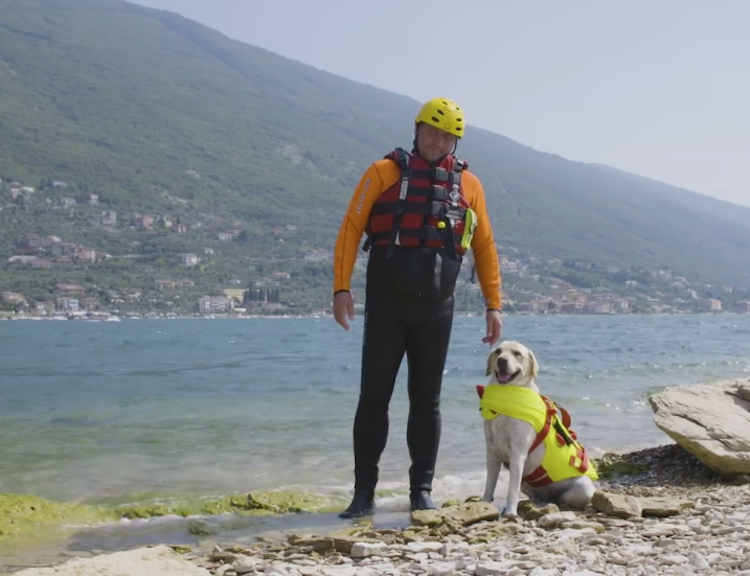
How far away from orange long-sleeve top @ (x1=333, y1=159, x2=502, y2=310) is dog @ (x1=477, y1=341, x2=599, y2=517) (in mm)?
560

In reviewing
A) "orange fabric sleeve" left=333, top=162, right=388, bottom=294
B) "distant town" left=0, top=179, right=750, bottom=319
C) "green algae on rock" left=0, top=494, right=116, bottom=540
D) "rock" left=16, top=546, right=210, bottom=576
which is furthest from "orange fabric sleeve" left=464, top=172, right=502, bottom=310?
"distant town" left=0, top=179, right=750, bottom=319

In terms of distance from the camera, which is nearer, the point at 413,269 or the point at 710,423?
Result: the point at 413,269

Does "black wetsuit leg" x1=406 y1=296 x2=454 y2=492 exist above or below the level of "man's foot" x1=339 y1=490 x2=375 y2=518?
above

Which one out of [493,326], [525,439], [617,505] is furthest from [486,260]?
[617,505]

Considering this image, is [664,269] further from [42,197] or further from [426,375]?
[426,375]

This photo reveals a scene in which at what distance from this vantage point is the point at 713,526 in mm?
4480

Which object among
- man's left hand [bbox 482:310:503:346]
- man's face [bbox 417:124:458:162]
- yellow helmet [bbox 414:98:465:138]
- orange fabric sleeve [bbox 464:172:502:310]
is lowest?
man's left hand [bbox 482:310:503:346]

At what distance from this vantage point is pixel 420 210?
5.16m

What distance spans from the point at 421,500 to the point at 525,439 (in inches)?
30.6

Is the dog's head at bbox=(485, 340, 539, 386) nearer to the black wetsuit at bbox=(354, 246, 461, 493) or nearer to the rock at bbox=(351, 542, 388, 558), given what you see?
the black wetsuit at bbox=(354, 246, 461, 493)

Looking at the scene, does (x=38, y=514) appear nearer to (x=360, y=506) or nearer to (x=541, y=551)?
(x=360, y=506)

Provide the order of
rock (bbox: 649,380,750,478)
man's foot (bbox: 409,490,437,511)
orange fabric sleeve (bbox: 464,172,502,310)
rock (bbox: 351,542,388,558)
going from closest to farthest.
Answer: rock (bbox: 351,542,388,558)
man's foot (bbox: 409,490,437,511)
orange fabric sleeve (bbox: 464,172,502,310)
rock (bbox: 649,380,750,478)

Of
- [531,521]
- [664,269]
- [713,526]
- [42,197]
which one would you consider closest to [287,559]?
[531,521]

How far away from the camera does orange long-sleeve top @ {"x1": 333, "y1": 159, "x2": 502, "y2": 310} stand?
523 centimetres
